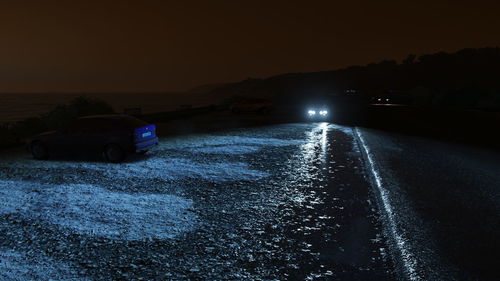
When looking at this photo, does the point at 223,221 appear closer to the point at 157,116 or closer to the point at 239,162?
the point at 239,162

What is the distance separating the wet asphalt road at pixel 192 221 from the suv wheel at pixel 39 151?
1.99 ft

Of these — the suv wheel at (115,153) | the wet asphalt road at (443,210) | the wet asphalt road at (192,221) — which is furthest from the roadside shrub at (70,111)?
the wet asphalt road at (443,210)

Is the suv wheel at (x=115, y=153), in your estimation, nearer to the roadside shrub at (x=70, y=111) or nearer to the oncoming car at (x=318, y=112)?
the roadside shrub at (x=70, y=111)

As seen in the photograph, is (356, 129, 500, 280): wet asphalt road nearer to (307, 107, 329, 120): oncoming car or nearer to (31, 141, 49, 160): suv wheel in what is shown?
(31, 141, 49, 160): suv wheel

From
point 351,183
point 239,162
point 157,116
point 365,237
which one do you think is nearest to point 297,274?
point 365,237

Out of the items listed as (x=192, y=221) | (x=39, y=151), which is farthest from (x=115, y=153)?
(x=192, y=221)

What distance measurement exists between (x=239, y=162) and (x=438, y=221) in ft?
21.4

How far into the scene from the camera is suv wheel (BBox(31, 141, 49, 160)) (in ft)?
41.0

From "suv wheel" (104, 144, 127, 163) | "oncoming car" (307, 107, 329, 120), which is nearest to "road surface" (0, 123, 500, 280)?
"suv wheel" (104, 144, 127, 163)

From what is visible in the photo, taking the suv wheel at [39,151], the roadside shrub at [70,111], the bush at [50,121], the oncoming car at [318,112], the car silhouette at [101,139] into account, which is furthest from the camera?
the oncoming car at [318,112]

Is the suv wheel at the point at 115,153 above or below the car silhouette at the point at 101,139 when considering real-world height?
below

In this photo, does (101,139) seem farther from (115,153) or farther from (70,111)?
(70,111)

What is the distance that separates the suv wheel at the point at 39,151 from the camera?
1251 cm

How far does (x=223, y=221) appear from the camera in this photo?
251 inches
